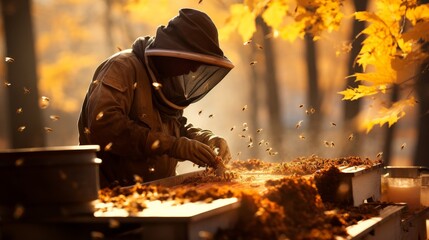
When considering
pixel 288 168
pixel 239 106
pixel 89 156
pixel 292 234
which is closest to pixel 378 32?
pixel 288 168

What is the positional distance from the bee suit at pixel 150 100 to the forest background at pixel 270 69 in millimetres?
475

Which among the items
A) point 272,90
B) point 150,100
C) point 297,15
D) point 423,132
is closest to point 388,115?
point 297,15

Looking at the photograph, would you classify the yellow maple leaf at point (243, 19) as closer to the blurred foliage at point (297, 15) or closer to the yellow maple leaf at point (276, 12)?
the blurred foliage at point (297, 15)

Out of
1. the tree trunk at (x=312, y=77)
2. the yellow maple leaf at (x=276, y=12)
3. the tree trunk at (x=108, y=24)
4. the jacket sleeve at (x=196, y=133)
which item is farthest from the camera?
the tree trunk at (x=108, y=24)

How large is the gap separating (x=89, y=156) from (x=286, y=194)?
1.10m

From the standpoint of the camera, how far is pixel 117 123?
14.4 ft

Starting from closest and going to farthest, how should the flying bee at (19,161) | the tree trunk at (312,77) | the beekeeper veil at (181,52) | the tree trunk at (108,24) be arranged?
the flying bee at (19,161) → the beekeeper veil at (181,52) → the tree trunk at (312,77) → the tree trunk at (108,24)

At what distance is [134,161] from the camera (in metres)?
4.74

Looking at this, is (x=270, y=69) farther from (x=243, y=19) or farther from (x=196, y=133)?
(x=196, y=133)

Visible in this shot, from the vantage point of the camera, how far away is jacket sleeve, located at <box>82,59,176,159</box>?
4398mm

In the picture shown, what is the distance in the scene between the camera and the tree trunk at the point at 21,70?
802cm

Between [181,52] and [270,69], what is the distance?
1022 cm

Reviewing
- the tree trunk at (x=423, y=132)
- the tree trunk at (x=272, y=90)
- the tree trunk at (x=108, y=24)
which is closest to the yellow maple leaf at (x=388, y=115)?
the tree trunk at (x=423, y=132)

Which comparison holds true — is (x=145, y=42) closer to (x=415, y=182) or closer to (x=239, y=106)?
(x=415, y=182)
